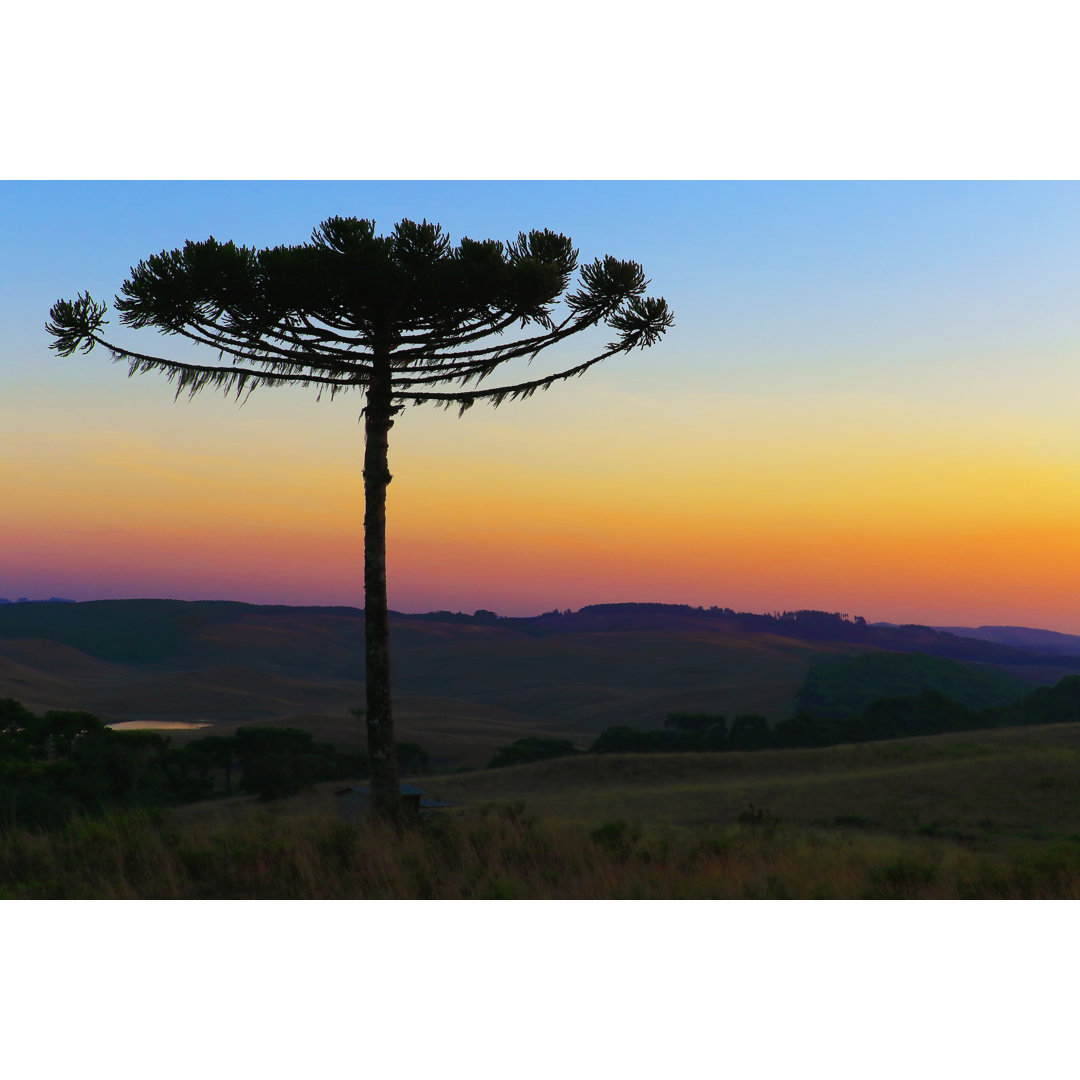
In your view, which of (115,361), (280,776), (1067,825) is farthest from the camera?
(280,776)

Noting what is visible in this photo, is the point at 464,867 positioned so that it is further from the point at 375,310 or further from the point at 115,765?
the point at 115,765

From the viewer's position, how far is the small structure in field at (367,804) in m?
12.5

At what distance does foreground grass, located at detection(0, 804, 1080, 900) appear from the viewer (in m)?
8.80

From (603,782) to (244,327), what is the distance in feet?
70.5

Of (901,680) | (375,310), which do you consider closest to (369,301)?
(375,310)

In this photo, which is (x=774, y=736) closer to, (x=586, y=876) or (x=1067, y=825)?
(x=1067, y=825)

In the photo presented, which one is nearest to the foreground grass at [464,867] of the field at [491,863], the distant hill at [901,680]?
the field at [491,863]

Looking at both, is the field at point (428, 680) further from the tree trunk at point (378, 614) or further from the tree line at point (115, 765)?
the tree trunk at point (378, 614)

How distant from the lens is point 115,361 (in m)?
12.6

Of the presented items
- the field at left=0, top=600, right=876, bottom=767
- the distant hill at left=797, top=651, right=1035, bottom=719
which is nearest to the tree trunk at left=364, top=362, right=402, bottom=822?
the field at left=0, top=600, right=876, bottom=767

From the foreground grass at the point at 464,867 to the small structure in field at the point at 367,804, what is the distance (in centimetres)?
91

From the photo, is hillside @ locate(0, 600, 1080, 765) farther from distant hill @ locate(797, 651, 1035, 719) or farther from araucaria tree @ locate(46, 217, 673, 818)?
araucaria tree @ locate(46, 217, 673, 818)

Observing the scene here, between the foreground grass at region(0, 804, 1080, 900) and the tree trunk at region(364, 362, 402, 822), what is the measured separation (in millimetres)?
792

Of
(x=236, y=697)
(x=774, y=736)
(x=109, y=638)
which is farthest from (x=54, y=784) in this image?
(x=109, y=638)
